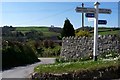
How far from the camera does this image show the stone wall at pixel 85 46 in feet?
67.8

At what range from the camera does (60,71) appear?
14406mm

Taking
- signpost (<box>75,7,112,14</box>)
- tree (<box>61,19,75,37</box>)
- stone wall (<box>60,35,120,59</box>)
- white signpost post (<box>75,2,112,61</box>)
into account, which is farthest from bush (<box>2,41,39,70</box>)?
tree (<box>61,19,75,37</box>)

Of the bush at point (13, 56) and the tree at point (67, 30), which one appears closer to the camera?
the bush at point (13, 56)

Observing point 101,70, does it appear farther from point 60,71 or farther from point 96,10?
point 96,10

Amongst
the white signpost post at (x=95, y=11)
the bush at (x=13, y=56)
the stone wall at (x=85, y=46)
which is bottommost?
the bush at (x=13, y=56)

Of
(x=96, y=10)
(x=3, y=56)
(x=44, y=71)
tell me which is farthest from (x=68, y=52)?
(x=44, y=71)

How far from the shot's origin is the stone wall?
2066cm

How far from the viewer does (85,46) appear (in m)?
23.0

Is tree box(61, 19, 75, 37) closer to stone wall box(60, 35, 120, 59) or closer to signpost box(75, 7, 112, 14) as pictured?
stone wall box(60, 35, 120, 59)

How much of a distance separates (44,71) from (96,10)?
4.92 m

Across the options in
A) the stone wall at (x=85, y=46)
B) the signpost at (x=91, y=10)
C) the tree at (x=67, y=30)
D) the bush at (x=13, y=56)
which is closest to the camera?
the signpost at (x=91, y=10)

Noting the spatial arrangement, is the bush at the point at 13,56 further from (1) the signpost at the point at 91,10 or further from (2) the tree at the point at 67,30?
(2) the tree at the point at 67,30

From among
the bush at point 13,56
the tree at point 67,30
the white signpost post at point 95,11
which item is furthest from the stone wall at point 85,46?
the tree at point 67,30

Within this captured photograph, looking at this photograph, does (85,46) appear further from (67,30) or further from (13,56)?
(67,30)
